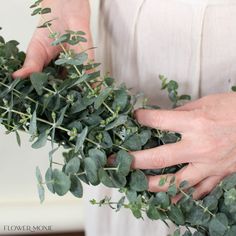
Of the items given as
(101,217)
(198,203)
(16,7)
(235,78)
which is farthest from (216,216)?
(16,7)

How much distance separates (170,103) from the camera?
0.64 m

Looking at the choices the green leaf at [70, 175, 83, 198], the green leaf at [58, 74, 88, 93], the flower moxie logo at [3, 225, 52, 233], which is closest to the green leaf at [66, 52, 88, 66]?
the green leaf at [58, 74, 88, 93]

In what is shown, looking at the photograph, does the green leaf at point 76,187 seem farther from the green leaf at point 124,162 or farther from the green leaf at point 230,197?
the green leaf at point 230,197

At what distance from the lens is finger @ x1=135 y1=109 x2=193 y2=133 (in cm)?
48

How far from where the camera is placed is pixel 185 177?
0.51 meters

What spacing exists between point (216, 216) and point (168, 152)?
0.09 meters

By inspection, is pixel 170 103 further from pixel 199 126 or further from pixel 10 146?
pixel 10 146

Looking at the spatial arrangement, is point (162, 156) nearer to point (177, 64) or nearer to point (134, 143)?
point (134, 143)

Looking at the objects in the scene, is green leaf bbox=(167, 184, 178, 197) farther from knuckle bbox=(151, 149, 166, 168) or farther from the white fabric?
the white fabric

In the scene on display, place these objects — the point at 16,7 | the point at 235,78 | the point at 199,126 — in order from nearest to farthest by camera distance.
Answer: the point at 199,126 → the point at 235,78 → the point at 16,7

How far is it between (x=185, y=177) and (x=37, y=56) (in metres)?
0.23

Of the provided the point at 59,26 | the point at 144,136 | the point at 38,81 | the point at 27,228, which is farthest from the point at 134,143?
the point at 27,228

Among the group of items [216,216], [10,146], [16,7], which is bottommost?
[10,146]

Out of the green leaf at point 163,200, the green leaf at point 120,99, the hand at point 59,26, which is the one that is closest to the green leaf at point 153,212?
the green leaf at point 163,200
